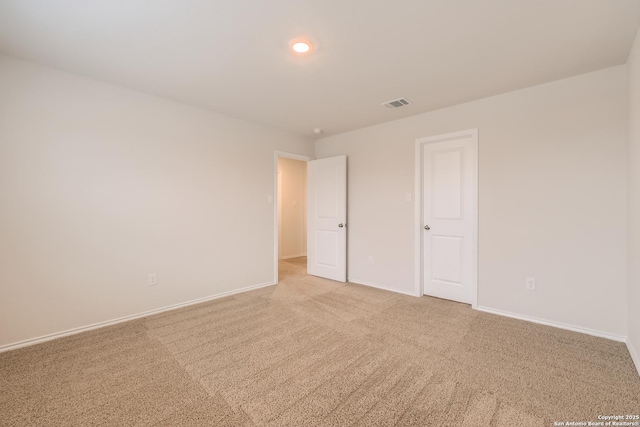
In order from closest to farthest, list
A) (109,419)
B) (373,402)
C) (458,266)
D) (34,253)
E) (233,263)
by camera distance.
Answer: (109,419), (373,402), (34,253), (458,266), (233,263)

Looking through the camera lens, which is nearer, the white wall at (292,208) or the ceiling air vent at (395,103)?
the ceiling air vent at (395,103)

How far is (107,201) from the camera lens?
2.69m

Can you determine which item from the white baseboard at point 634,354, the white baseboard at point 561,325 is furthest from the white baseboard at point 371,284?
the white baseboard at point 634,354

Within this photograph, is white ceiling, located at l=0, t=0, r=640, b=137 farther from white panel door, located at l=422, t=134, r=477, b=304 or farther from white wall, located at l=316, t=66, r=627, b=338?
white panel door, located at l=422, t=134, r=477, b=304

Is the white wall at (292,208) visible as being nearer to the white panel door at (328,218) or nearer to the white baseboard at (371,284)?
the white panel door at (328,218)

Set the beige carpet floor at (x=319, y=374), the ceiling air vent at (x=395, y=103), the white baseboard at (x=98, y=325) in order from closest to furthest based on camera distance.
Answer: the beige carpet floor at (x=319, y=374), the white baseboard at (x=98, y=325), the ceiling air vent at (x=395, y=103)

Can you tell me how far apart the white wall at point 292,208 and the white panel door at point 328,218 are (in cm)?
181

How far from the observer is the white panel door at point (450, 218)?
3199 millimetres

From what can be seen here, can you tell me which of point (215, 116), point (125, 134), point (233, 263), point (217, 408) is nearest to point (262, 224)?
point (233, 263)

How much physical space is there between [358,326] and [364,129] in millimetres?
2850

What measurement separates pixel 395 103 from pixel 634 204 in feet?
7.40

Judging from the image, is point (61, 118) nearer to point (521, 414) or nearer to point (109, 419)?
point (109, 419)

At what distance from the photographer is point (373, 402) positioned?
161cm

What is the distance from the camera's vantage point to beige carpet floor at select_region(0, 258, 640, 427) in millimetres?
1529
